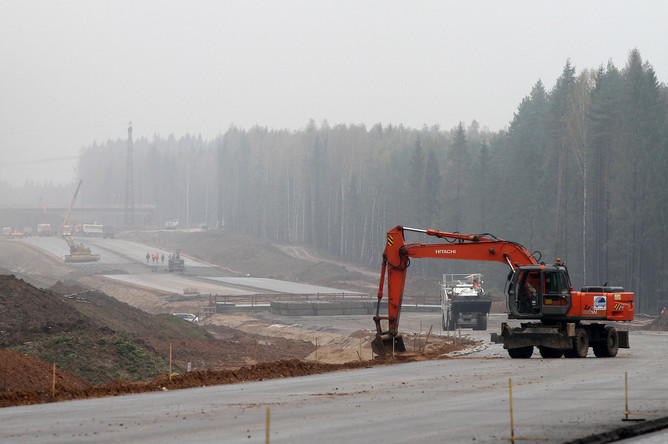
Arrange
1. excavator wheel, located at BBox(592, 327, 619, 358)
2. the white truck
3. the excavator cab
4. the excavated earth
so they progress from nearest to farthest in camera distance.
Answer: the excavated earth → the excavator cab → excavator wheel, located at BBox(592, 327, 619, 358) → the white truck

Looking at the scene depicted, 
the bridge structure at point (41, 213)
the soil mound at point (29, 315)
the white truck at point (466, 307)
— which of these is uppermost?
the bridge structure at point (41, 213)

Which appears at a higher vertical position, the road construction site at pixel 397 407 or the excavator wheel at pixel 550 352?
the road construction site at pixel 397 407

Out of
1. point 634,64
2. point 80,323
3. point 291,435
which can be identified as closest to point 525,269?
point 291,435

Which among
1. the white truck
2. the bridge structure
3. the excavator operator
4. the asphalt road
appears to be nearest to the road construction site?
the asphalt road

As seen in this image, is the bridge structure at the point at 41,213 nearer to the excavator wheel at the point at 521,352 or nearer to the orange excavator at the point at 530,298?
the orange excavator at the point at 530,298

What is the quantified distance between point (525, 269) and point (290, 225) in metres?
113

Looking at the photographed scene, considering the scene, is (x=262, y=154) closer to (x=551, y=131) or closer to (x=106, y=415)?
(x=551, y=131)

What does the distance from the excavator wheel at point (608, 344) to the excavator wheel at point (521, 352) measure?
2.24m

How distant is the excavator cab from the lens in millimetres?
26125

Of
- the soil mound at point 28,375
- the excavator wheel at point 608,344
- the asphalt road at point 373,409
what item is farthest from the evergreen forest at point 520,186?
the soil mound at point 28,375

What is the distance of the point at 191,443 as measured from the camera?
1311 cm

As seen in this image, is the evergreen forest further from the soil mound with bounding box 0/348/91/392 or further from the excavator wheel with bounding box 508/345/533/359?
the soil mound with bounding box 0/348/91/392

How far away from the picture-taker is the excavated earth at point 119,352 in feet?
71.8

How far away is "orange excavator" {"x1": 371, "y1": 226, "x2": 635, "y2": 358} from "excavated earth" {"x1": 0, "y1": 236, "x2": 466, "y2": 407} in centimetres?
270
